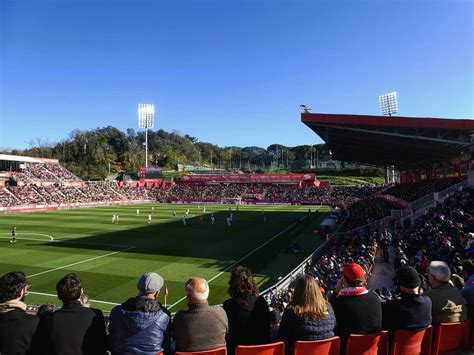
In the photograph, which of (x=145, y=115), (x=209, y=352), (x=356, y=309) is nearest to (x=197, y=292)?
(x=209, y=352)

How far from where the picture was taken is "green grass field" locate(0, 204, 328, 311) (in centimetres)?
1603

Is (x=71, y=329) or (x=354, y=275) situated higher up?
(x=354, y=275)

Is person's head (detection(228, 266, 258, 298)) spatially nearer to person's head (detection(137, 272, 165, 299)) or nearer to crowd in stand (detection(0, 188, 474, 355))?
crowd in stand (detection(0, 188, 474, 355))

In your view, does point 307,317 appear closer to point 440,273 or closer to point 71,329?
point 440,273

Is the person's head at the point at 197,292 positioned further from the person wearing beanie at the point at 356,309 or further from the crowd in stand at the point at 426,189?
the crowd in stand at the point at 426,189

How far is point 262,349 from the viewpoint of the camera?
3783 mm

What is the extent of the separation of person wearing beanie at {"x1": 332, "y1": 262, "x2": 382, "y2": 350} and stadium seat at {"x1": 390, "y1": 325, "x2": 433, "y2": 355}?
0.34 metres

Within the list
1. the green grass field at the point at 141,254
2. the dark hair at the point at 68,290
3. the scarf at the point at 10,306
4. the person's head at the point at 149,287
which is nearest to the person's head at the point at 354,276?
the person's head at the point at 149,287

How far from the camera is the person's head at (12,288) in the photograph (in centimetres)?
391

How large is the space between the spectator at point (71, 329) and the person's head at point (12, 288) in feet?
1.50

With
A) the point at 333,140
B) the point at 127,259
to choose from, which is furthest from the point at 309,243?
the point at 127,259

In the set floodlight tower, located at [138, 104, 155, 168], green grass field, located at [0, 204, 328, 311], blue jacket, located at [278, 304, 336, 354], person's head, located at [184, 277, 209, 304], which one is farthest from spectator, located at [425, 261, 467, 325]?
floodlight tower, located at [138, 104, 155, 168]

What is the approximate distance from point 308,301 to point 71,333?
2.58 meters

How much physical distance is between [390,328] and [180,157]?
14534 centimetres
